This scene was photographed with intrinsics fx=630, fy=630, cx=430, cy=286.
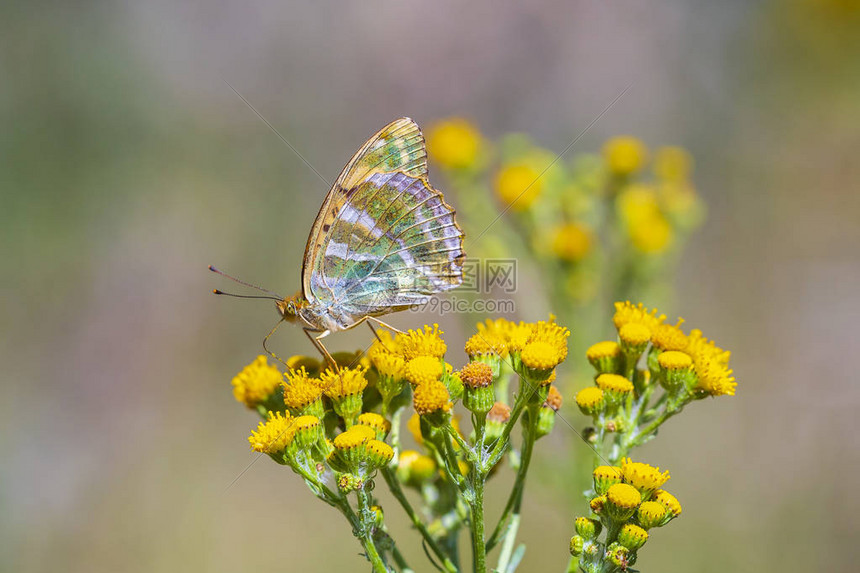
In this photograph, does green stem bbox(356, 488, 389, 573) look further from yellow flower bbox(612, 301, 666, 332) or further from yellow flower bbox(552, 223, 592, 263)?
yellow flower bbox(552, 223, 592, 263)

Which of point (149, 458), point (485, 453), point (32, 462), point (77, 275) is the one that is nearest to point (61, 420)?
point (32, 462)

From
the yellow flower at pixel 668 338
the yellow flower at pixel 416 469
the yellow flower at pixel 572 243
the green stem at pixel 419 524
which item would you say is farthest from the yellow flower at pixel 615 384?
the yellow flower at pixel 572 243

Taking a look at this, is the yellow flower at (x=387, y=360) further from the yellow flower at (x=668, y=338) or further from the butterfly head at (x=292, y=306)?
the yellow flower at (x=668, y=338)

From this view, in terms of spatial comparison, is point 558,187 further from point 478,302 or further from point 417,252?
point 417,252

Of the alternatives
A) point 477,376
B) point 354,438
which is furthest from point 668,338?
point 354,438

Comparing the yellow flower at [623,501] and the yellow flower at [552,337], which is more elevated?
the yellow flower at [552,337]
